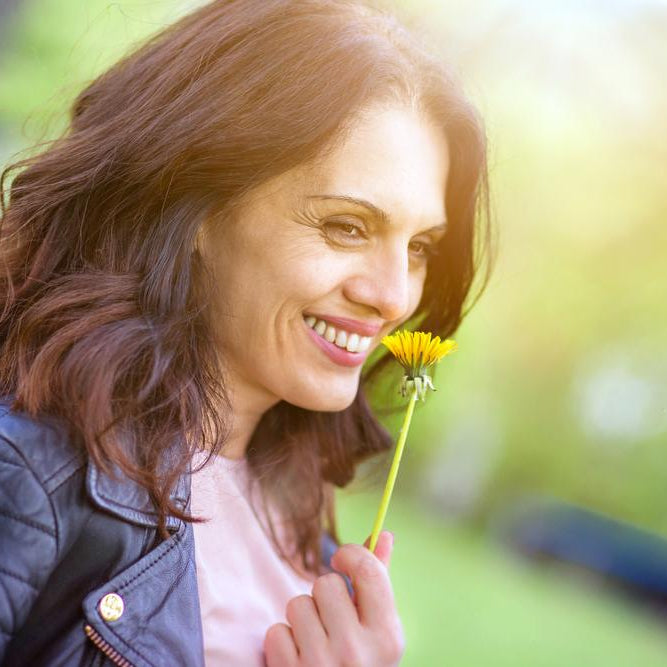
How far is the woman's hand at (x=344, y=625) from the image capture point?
3.31ft

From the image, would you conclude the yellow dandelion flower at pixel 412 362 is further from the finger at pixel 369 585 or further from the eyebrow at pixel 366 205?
the eyebrow at pixel 366 205

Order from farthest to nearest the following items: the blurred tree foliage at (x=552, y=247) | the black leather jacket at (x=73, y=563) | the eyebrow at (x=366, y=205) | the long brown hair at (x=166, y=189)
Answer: the blurred tree foliage at (x=552, y=247) < the eyebrow at (x=366, y=205) < the long brown hair at (x=166, y=189) < the black leather jacket at (x=73, y=563)

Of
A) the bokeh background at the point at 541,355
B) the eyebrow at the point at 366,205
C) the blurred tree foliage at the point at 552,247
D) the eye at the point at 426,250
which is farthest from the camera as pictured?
the blurred tree foliage at the point at 552,247

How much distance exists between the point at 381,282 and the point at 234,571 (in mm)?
475

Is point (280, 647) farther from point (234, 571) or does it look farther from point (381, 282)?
point (381, 282)

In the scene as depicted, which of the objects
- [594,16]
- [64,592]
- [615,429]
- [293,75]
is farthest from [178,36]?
[615,429]

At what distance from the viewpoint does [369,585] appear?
3.44ft

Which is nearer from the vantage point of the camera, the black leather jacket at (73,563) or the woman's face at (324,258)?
the black leather jacket at (73,563)

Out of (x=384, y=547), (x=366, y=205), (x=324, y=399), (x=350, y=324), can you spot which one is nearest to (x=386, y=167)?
(x=366, y=205)

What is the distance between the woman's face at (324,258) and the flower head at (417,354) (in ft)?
0.34

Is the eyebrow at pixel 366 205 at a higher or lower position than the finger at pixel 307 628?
higher

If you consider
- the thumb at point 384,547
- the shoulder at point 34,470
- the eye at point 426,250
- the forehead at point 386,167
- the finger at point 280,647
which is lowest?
the finger at point 280,647

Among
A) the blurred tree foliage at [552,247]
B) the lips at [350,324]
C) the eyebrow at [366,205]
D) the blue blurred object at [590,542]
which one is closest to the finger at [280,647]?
the lips at [350,324]

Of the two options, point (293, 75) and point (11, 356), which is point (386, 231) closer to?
point (293, 75)
